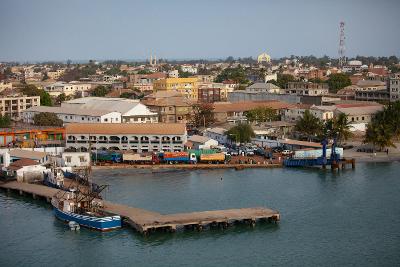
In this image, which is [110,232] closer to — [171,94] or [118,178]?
[118,178]

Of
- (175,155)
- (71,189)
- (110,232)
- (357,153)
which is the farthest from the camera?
(357,153)

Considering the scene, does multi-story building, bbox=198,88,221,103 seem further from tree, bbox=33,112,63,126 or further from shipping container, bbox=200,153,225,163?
shipping container, bbox=200,153,225,163

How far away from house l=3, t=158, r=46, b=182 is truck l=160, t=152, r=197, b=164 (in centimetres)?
287

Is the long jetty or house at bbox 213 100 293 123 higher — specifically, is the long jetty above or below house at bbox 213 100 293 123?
below

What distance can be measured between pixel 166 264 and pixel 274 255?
147cm

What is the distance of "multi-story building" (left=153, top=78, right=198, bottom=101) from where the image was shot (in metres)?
29.3

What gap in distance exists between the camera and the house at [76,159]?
15.6m

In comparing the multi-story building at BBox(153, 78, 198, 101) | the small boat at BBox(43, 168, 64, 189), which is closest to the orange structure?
the small boat at BBox(43, 168, 64, 189)

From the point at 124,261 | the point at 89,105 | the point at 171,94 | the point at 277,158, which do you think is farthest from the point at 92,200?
the point at 171,94

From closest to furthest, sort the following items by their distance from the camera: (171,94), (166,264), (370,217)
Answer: (166,264) < (370,217) < (171,94)

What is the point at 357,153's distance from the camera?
17750 mm

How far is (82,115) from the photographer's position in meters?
20.7

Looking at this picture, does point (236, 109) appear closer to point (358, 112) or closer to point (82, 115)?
point (358, 112)

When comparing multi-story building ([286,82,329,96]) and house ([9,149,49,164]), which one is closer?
house ([9,149,49,164])
